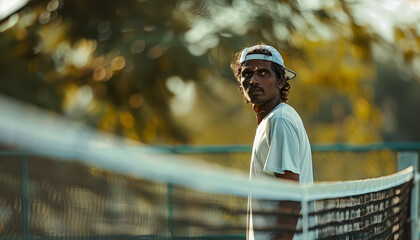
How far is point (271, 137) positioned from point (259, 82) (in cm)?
38

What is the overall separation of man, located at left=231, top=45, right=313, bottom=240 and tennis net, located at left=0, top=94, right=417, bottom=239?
0.01 m

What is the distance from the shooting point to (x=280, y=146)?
2.99 meters

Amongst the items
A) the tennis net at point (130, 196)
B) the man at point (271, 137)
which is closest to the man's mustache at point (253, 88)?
the man at point (271, 137)

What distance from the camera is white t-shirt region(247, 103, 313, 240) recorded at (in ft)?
9.78

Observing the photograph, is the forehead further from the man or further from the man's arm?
the man's arm

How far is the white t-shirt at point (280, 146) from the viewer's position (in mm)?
2982

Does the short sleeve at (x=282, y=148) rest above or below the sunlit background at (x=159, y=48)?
below

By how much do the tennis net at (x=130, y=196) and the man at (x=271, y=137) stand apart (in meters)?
0.01

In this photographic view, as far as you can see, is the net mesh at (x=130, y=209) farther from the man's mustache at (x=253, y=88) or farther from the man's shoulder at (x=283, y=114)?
the man's mustache at (x=253, y=88)

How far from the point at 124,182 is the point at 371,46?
12027mm

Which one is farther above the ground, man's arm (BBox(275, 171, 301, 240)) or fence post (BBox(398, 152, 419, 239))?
fence post (BBox(398, 152, 419, 239))

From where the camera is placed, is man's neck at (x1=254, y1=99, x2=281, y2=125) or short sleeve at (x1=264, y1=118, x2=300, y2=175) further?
man's neck at (x1=254, y1=99, x2=281, y2=125)

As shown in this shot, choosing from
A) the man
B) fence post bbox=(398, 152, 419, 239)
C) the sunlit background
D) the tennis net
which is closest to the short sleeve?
the man

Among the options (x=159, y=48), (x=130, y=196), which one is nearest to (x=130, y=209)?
(x=130, y=196)
